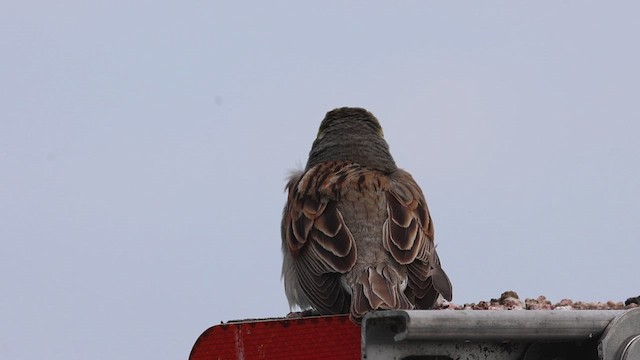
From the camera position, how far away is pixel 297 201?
7852 millimetres

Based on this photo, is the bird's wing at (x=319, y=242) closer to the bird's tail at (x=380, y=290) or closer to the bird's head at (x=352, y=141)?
the bird's tail at (x=380, y=290)

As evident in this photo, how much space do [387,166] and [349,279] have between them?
6.42 ft

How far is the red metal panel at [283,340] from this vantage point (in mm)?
3488

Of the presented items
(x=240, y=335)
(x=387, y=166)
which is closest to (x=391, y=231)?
(x=387, y=166)

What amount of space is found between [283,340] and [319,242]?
12.3 ft

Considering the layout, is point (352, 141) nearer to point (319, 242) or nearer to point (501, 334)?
point (319, 242)

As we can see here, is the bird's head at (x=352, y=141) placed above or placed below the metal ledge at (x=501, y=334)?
above

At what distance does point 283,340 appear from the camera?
11.9 ft

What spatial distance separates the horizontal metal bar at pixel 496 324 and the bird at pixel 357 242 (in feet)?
10.8

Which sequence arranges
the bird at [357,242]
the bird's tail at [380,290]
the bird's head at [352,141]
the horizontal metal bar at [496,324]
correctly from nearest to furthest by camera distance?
the horizontal metal bar at [496,324]
the bird's tail at [380,290]
the bird at [357,242]
the bird's head at [352,141]

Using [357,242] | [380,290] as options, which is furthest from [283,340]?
[357,242]

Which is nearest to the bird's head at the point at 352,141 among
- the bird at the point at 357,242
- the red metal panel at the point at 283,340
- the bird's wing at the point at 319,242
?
the bird at the point at 357,242

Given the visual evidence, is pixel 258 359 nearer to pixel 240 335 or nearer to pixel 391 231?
pixel 240 335

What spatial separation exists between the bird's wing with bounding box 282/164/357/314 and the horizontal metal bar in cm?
402
